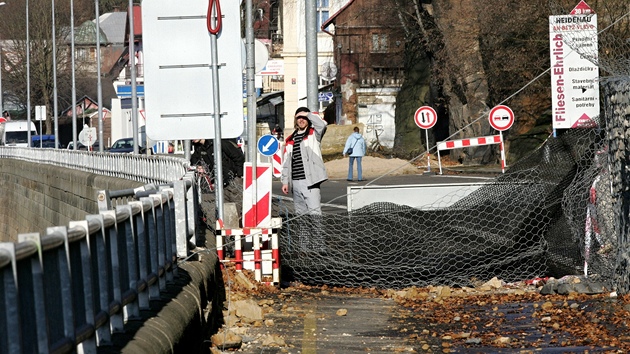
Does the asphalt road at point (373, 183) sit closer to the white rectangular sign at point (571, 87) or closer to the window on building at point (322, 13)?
the white rectangular sign at point (571, 87)

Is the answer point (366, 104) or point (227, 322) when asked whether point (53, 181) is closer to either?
point (227, 322)

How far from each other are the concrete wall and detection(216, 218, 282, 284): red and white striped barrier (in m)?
5.25

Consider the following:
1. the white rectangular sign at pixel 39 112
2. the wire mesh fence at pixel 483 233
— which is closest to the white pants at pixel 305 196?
the wire mesh fence at pixel 483 233

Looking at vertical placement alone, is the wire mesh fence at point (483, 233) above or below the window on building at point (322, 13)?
below

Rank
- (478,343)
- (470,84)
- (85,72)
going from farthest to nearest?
(85,72)
(470,84)
(478,343)

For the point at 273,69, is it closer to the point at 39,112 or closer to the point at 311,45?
the point at 39,112

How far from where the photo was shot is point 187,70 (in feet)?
43.4

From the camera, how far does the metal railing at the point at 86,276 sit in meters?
4.04

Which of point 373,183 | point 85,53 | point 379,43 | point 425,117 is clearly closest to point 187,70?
point 373,183

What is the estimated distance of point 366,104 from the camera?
6794 centimetres

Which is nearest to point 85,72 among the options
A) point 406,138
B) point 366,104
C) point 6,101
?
point 6,101

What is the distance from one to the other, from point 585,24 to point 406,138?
37.2 metres

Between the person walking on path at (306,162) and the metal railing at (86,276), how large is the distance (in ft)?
18.7

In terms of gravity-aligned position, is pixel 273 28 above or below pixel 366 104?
above
